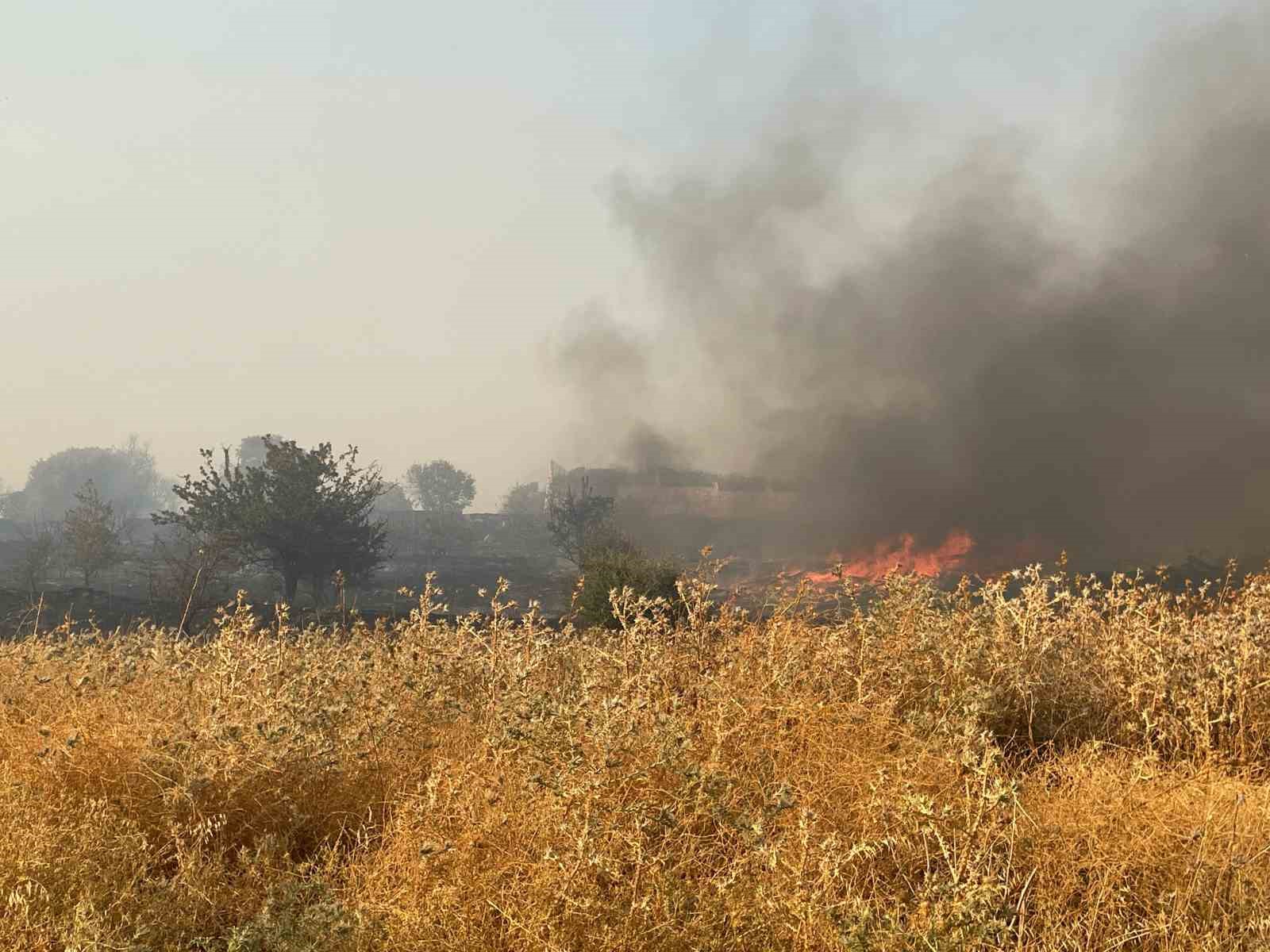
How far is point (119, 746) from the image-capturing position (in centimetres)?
470

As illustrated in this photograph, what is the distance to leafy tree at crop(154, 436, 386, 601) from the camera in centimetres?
2812

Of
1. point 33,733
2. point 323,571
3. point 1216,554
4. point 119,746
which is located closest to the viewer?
point 119,746

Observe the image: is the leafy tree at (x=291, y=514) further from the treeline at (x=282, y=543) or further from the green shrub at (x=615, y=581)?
the green shrub at (x=615, y=581)

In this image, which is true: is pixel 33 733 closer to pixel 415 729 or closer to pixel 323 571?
pixel 415 729

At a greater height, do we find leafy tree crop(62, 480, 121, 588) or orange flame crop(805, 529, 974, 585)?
leafy tree crop(62, 480, 121, 588)

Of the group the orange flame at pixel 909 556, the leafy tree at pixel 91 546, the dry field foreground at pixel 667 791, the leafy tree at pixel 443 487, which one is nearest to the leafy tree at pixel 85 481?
the leafy tree at pixel 443 487

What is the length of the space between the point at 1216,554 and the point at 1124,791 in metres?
32.6

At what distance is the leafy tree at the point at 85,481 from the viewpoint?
402ft

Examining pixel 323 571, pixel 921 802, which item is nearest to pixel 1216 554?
pixel 323 571

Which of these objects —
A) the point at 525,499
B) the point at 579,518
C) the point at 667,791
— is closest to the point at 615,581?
the point at 667,791

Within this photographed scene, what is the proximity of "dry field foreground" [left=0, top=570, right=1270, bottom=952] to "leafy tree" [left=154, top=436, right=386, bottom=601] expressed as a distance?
22462mm

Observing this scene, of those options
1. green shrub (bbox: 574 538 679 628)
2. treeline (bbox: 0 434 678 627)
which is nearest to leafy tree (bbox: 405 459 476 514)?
treeline (bbox: 0 434 678 627)

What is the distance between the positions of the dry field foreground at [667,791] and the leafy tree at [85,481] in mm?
122431

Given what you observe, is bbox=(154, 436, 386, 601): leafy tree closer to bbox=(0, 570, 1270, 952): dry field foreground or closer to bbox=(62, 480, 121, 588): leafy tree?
bbox=(62, 480, 121, 588): leafy tree
